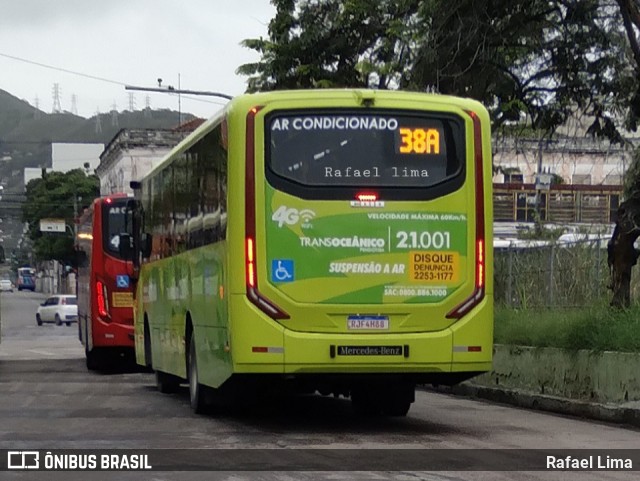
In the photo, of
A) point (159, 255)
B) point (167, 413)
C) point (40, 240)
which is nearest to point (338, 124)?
point (167, 413)

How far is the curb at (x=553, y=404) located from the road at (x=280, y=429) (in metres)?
0.23

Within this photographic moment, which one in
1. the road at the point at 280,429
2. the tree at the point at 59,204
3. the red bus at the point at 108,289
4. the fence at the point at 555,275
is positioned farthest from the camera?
the tree at the point at 59,204

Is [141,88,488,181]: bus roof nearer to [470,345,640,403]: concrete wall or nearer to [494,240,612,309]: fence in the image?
[470,345,640,403]: concrete wall

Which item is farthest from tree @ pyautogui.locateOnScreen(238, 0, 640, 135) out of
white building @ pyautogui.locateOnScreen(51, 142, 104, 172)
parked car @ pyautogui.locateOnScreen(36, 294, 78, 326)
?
white building @ pyautogui.locateOnScreen(51, 142, 104, 172)

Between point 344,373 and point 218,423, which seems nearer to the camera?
point 344,373

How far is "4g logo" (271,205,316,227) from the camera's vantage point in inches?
529

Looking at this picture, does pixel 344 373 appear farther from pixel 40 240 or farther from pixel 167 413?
pixel 40 240

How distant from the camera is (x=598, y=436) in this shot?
45.8 feet

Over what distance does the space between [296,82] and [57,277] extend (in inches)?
4161

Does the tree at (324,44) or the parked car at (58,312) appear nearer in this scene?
the tree at (324,44)

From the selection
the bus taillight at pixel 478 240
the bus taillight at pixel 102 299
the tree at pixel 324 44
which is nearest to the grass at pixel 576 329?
the bus taillight at pixel 478 240

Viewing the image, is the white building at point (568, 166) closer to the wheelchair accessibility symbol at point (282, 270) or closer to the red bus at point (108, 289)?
the red bus at point (108, 289)

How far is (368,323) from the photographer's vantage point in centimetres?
1354

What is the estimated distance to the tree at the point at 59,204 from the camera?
109562mm
